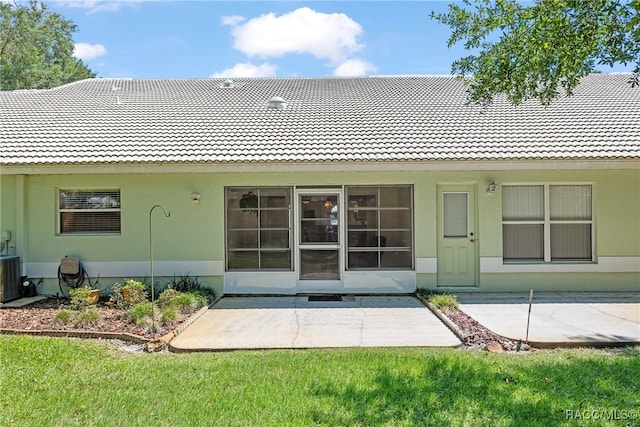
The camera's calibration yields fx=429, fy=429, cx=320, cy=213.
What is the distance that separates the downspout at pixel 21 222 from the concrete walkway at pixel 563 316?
9678 millimetres

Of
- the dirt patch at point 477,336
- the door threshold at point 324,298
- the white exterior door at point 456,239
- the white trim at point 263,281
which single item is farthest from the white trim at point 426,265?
the white trim at point 263,281

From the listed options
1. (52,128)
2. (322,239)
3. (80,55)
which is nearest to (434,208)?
(322,239)

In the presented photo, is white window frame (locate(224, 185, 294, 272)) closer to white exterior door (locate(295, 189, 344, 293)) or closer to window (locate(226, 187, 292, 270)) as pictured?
window (locate(226, 187, 292, 270))

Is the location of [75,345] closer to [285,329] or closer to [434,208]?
[285,329]

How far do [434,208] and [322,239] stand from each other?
106 inches

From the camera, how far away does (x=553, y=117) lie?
1141cm

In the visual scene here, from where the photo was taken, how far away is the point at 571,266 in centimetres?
984

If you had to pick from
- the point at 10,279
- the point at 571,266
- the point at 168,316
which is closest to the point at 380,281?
the point at 571,266

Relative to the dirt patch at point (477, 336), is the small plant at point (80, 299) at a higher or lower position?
higher

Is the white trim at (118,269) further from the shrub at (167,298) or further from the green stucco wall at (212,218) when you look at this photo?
the shrub at (167,298)

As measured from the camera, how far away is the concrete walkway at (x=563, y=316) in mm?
6496

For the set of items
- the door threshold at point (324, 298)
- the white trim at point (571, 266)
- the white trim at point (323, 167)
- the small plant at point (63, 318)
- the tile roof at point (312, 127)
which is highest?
the tile roof at point (312, 127)

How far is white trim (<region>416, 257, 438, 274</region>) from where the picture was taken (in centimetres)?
985

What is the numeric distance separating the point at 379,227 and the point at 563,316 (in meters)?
4.11
